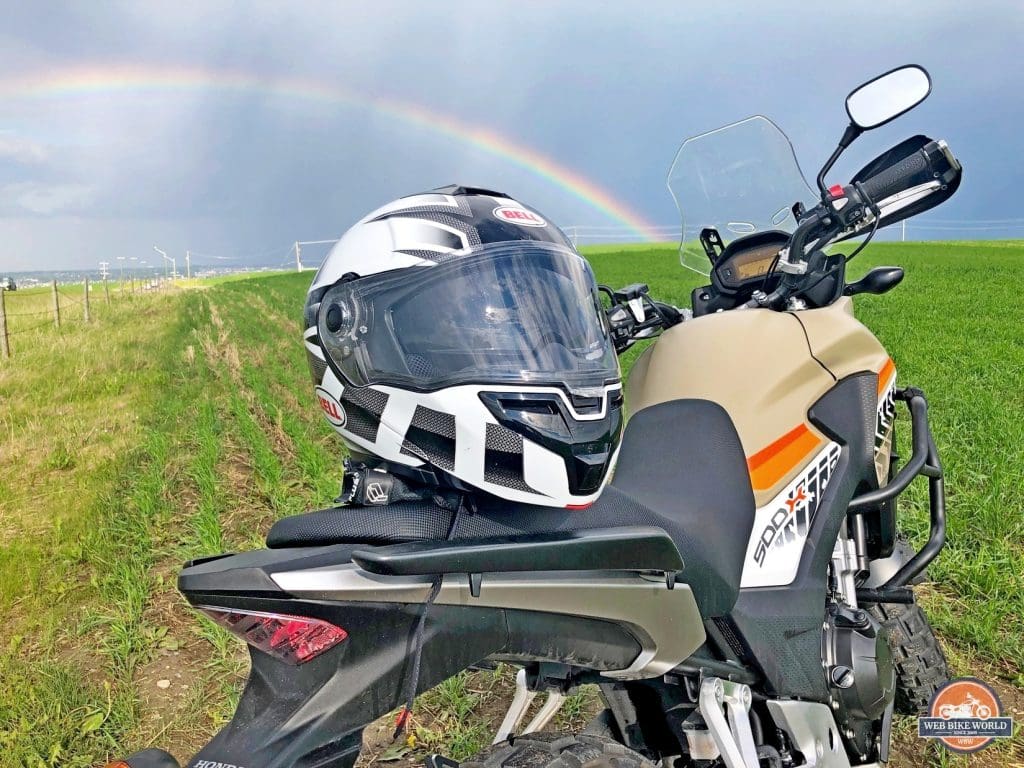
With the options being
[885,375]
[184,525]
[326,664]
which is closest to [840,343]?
[885,375]

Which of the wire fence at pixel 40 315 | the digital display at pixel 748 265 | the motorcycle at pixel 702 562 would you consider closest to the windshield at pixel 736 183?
the motorcycle at pixel 702 562

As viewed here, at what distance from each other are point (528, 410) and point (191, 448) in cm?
585

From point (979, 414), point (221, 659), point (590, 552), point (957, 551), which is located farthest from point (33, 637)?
point (979, 414)

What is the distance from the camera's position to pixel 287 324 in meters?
17.6

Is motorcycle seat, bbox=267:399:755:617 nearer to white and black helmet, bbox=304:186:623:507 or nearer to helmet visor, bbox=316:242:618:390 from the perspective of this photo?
white and black helmet, bbox=304:186:623:507

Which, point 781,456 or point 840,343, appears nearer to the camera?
point 781,456

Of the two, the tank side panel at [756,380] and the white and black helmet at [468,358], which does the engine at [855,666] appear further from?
the white and black helmet at [468,358]

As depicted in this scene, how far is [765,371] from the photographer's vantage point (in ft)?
6.77

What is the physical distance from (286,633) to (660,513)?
0.76 m

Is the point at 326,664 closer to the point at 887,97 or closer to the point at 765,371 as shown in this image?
the point at 765,371

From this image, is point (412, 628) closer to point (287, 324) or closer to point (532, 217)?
point (532, 217)

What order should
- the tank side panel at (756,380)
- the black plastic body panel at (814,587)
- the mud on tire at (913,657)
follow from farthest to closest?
the mud on tire at (913,657) < the tank side panel at (756,380) < the black plastic body panel at (814,587)

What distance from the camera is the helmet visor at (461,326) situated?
151 centimetres

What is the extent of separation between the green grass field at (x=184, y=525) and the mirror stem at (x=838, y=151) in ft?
2.82
